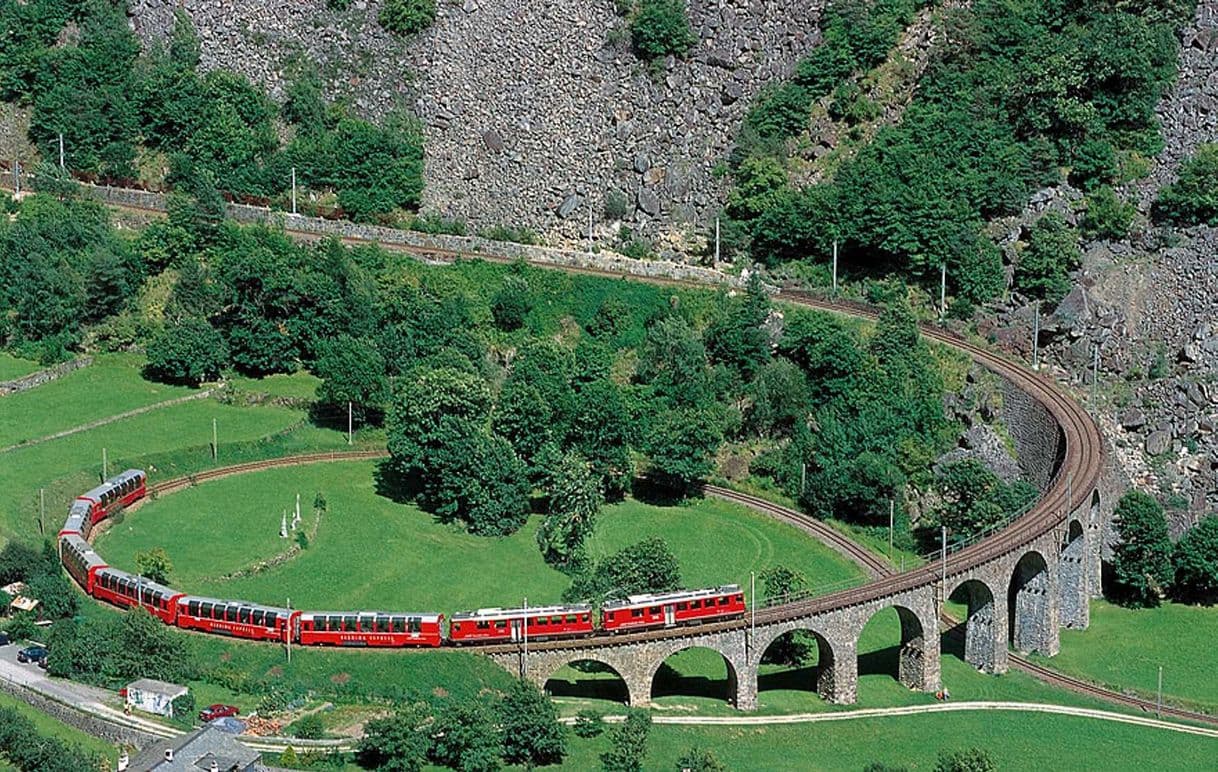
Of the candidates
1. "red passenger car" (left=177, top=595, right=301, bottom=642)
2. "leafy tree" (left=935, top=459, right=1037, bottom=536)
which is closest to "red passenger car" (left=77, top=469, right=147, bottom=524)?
"red passenger car" (left=177, top=595, right=301, bottom=642)

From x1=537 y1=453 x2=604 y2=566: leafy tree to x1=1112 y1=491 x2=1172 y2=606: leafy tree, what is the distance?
33744 millimetres

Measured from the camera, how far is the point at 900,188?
167125mm

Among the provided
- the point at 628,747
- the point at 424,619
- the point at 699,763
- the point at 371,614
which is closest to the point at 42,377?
the point at 371,614

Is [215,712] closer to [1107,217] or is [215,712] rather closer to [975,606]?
[975,606]

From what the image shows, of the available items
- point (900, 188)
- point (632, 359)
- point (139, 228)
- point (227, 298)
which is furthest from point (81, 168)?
point (900, 188)

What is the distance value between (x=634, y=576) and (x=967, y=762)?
26.1m

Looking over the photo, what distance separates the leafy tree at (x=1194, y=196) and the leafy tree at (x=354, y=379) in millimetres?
57564

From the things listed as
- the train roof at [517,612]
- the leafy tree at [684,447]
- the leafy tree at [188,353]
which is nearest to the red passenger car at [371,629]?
the train roof at [517,612]

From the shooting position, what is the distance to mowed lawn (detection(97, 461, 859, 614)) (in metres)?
134

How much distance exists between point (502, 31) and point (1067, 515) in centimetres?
7124

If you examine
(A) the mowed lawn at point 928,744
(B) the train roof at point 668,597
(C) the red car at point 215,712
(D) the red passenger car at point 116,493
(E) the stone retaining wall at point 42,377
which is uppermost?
(E) the stone retaining wall at point 42,377

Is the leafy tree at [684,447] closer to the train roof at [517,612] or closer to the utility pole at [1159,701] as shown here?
the train roof at [517,612]

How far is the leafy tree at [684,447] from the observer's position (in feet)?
492

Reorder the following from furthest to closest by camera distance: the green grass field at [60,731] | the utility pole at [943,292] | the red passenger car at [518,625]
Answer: the utility pole at [943,292]
the red passenger car at [518,625]
the green grass field at [60,731]
